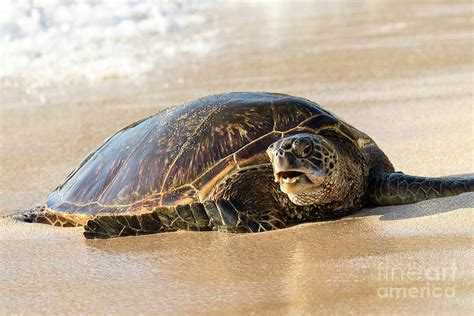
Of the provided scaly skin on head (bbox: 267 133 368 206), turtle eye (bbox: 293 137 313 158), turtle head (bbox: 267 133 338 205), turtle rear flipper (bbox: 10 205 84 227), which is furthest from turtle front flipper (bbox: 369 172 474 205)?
turtle rear flipper (bbox: 10 205 84 227)

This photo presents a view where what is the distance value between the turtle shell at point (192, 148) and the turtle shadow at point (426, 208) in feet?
1.79

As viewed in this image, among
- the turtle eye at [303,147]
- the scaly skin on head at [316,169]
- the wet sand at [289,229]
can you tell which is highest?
the turtle eye at [303,147]

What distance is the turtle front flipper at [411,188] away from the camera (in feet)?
15.5

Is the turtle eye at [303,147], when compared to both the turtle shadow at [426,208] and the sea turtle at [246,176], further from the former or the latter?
the turtle shadow at [426,208]

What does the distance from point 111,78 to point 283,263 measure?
26.1 feet

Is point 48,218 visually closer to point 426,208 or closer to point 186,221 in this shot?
point 186,221

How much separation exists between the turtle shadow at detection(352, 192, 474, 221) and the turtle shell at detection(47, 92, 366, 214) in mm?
545

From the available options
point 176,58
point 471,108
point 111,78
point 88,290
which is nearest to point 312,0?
point 176,58

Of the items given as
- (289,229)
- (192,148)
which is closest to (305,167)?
(289,229)

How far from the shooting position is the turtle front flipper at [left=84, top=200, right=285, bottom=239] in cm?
466

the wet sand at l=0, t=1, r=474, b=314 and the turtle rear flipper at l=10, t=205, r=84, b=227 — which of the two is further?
A: the turtle rear flipper at l=10, t=205, r=84, b=227

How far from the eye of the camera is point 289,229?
15.2 feet

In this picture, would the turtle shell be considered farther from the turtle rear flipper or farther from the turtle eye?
the turtle eye

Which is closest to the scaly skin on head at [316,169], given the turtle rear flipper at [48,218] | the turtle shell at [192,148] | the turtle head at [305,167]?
the turtle head at [305,167]
